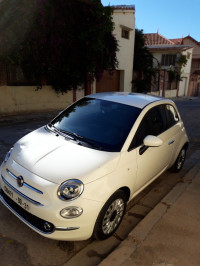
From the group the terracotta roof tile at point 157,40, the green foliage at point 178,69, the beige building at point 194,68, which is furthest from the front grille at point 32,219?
the beige building at point 194,68

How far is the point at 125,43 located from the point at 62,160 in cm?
1563

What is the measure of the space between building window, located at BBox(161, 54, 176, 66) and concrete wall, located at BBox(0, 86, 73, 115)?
1660 centimetres

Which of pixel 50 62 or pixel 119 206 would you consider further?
pixel 50 62

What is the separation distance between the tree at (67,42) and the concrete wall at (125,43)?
4.61m

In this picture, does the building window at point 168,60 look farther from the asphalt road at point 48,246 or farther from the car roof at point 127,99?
the asphalt road at point 48,246

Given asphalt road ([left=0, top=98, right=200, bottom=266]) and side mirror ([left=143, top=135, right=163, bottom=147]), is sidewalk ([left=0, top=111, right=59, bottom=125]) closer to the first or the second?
asphalt road ([left=0, top=98, right=200, bottom=266])

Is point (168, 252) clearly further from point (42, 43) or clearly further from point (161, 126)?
point (42, 43)

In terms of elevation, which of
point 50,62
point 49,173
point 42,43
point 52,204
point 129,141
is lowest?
point 52,204

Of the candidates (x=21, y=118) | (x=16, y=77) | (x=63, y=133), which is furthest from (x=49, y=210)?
(x=16, y=77)

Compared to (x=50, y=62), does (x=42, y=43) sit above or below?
above

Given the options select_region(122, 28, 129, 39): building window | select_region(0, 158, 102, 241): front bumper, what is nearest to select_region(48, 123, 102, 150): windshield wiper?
select_region(0, 158, 102, 241): front bumper

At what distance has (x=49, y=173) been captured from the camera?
242 cm

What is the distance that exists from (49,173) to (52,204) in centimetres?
34

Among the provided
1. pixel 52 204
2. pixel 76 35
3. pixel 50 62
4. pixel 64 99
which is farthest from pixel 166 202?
pixel 64 99
